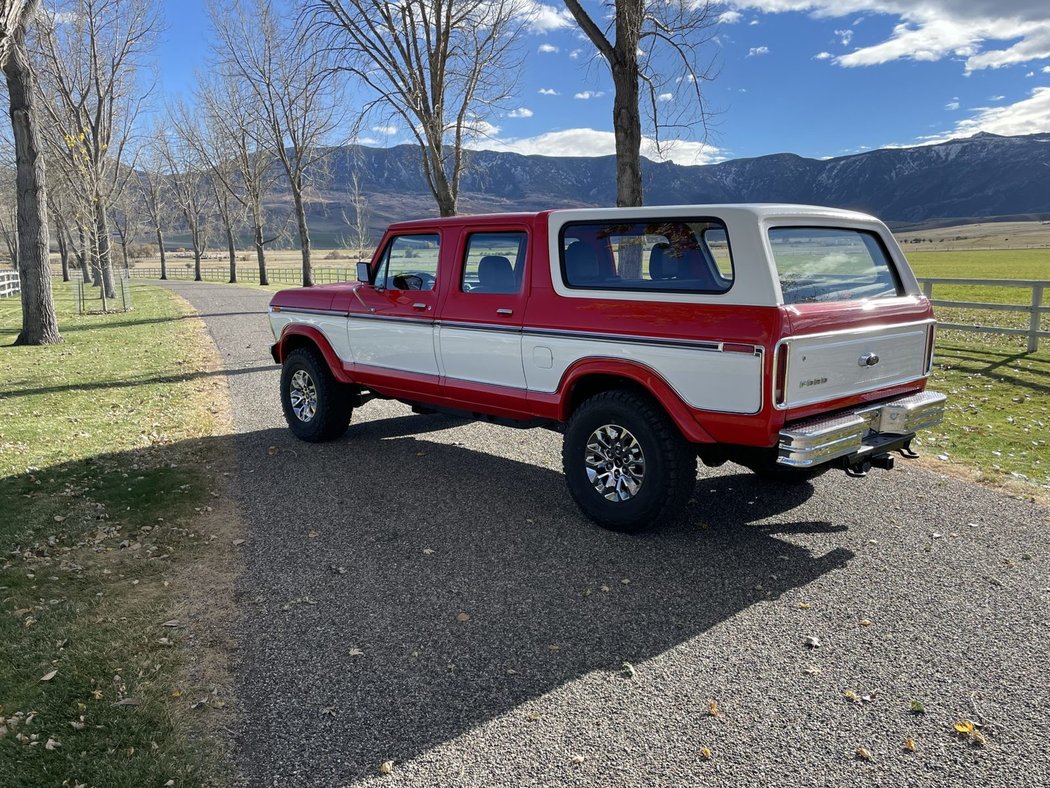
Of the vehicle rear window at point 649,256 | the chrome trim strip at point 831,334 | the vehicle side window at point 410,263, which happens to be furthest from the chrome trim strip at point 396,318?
the chrome trim strip at point 831,334

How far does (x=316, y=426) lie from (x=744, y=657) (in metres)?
5.05

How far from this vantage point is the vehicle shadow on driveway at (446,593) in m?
3.11

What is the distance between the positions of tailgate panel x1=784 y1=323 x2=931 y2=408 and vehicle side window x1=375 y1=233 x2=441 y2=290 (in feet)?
10.4

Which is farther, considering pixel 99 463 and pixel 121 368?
pixel 121 368

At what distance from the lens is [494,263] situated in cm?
578

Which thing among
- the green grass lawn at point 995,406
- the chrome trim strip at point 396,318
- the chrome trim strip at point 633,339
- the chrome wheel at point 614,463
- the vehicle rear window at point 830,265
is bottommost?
the green grass lawn at point 995,406

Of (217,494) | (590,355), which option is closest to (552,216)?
(590,355)

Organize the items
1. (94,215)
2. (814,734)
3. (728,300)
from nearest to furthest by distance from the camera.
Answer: (814,734), (728,300), (94,215)

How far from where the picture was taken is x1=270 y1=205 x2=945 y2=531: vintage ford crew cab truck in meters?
4.27

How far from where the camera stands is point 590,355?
4.98 meters

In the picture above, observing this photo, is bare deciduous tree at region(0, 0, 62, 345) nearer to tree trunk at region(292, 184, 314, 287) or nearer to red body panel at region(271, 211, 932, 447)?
red body panel at region(271, 211, 932, 447)

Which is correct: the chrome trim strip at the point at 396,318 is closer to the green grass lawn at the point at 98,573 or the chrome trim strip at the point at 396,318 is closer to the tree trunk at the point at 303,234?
the green grass lawn at the point at 98,573

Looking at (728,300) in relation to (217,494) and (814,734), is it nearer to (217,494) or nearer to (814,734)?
(814,734)

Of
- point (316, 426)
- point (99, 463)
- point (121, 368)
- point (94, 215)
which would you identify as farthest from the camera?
point (94, 215)
